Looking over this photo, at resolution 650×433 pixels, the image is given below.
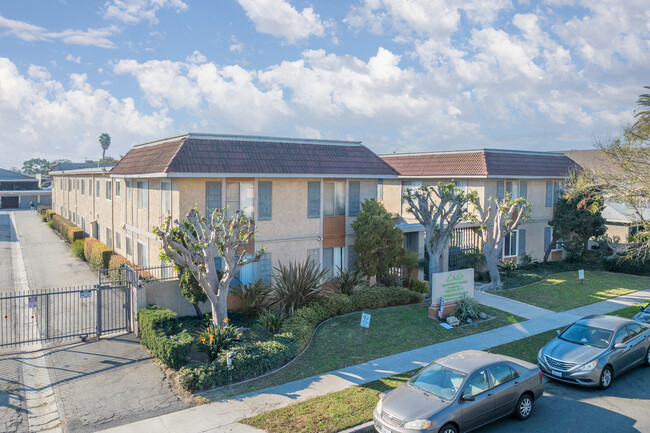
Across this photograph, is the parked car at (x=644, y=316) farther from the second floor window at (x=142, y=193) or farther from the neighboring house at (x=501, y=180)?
the second floor window at (x=142, y=193)

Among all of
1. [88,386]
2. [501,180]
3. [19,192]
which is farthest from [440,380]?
[19,192]

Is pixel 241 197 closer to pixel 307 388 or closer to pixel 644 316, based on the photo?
pixel 307 388

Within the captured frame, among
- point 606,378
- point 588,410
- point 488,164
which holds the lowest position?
point 588,410

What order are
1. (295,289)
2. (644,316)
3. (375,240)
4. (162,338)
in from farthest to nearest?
(375,240), (295,289), (644,316), (162,338)

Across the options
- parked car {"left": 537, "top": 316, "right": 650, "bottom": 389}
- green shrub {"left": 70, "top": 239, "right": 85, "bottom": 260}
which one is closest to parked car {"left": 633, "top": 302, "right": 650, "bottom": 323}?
parked car {"left": 537, "top": 316, "right": 650, "bottom": 389}

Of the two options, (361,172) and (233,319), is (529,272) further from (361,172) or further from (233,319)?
(233,319)

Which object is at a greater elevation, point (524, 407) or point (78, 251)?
point (78, 251)

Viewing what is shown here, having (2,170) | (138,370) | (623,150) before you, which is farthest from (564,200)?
(2,170)

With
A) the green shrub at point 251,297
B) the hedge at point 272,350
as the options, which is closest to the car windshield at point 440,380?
the hedge at point 272,350
